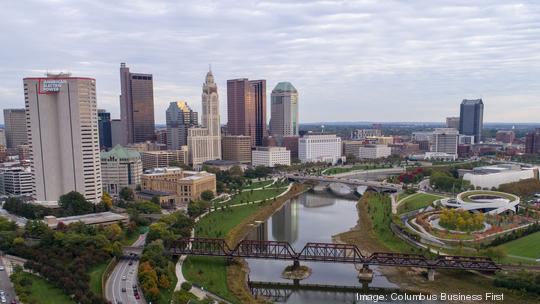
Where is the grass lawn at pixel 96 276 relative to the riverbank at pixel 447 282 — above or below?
above

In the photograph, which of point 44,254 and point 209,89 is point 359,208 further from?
point 209,89

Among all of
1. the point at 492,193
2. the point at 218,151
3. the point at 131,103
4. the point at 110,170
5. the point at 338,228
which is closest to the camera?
the point at 338,228

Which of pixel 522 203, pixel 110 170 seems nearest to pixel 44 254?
pixel 110 170

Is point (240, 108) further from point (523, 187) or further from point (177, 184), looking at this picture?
point (523, 187)

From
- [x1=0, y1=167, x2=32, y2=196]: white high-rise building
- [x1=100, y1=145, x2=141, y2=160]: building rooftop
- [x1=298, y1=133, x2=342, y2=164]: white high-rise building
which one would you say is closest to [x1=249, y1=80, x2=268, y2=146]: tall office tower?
[x1=298, y1=133, x2=342, y2=164]: white high-rise building

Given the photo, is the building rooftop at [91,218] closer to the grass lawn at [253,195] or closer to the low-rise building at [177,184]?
the low-rise building at [177,184]

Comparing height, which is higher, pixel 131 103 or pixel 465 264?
pixel 131 103

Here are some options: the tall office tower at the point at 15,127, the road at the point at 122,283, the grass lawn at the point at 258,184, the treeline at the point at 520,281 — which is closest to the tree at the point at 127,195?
the grass lawn at the point at 258,184
